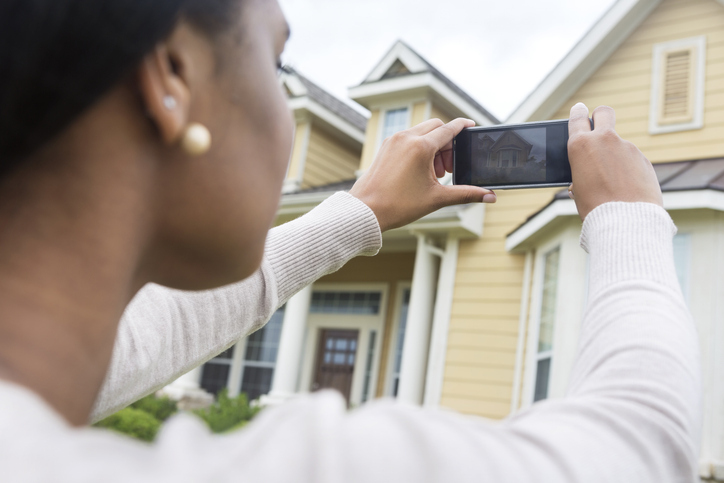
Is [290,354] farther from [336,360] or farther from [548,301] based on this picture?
[548,301]

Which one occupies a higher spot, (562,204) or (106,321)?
(562,204)

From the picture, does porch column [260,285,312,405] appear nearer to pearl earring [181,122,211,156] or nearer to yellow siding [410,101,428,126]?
yellow siding [410,101,428,126]

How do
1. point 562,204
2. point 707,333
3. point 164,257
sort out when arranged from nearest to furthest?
point 164,257 → point 707,333 → point 562,204

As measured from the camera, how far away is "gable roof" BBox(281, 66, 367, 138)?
12337 millimetres

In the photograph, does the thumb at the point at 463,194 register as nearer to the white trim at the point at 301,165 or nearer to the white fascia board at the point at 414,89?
the white fascia board at the point at 414,89

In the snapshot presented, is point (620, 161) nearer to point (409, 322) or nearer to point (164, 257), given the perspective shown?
point (164, 257)

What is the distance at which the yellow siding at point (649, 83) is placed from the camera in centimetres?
775

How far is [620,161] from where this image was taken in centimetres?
104

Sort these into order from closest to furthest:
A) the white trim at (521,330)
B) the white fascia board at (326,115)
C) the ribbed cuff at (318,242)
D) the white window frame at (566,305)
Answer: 1. the ribbed cuff at (318,242)
2. the white window frame at (566,305)
3. the white trim at (521,330)
4. the white fascia board at (326,115)

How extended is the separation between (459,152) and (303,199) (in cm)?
905

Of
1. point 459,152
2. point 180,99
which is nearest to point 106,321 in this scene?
point 180,99

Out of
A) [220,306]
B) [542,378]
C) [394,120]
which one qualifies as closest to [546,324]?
[542,378]

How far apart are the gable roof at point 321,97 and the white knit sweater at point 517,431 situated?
11.8m

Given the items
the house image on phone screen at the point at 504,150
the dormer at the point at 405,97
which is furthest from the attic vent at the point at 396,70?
the house image on phone screen at the point at 504,150
